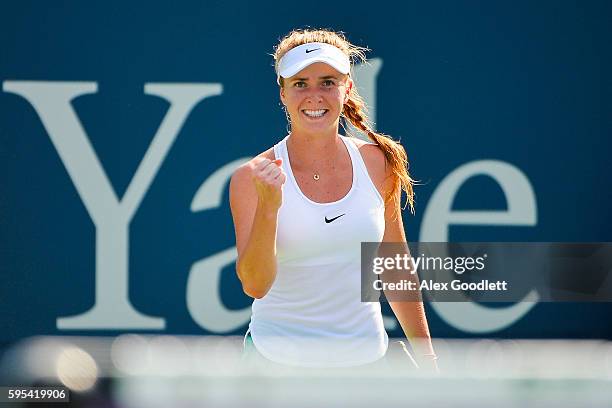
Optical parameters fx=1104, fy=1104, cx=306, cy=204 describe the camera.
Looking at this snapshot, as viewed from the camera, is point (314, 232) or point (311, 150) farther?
point (311, 150)

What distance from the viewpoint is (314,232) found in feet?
8.23

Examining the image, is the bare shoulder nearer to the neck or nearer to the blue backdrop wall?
the neck

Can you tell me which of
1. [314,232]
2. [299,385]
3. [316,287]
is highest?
[314,232]

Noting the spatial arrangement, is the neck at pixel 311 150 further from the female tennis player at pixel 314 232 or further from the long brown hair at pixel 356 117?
the long brown hair at pixel 356 117

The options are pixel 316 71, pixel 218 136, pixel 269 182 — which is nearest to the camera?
pixel 269 182

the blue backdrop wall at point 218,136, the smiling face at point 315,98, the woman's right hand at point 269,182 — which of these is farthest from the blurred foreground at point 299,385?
the blue backdrop wall at point 218,136

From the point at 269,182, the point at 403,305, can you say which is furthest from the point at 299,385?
the point at 403,305

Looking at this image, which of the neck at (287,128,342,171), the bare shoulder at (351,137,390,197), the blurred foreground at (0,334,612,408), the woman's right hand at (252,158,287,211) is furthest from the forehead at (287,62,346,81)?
the blurred foreground at (0,334,612,408)

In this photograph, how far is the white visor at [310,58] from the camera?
2584mm

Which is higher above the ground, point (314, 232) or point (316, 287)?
point (314, 232)

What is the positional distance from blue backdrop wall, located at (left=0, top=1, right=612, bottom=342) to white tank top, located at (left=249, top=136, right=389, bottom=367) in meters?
1.98

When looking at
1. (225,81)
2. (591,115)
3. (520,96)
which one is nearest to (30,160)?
(225,81)

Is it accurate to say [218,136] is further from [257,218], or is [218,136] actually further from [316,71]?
[257,218]

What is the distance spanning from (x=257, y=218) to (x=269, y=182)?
0.11m
